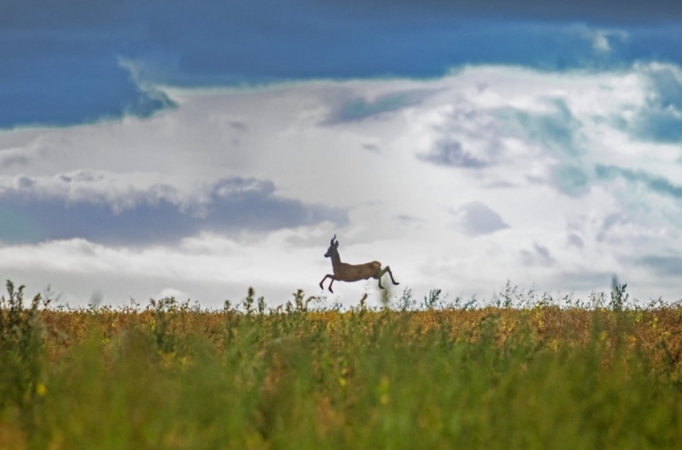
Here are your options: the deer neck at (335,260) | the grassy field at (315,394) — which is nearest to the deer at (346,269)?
the deer neck at (335,260)

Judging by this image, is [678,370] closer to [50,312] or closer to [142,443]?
[142,443]

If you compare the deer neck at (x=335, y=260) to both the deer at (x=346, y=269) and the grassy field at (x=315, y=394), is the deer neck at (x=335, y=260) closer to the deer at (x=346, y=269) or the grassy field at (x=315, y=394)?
the deer at (x=346, y=269)

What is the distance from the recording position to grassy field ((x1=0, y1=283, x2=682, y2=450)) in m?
6.64

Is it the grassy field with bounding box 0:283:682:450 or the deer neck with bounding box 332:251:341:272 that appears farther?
the deer neck with bounding box 332:251:341:272

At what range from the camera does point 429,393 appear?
7734 millimetres

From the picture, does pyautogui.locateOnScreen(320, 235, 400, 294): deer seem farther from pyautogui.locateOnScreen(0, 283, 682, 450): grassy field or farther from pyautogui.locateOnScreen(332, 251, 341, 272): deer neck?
pyautogui.locateOnScreen(0, 283, 682, 450): grassy field

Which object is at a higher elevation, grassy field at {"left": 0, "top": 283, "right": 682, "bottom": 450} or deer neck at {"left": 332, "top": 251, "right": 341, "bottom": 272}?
deer neck at {"left": 332, "top": 251, "right": 341, "bottom": 272}

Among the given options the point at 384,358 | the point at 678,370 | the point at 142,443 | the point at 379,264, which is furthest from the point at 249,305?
the point at 379,264

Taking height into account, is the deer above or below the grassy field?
above

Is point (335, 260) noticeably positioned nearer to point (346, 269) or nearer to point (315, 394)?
point (346, 269)

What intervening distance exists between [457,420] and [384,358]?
1602mm

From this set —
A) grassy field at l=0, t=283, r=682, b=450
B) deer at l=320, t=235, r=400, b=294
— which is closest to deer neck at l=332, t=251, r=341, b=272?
deer at l=320, t=235, r=400, b=294

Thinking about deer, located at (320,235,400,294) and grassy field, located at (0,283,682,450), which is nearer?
grassy field, located at (0,283,682,450)

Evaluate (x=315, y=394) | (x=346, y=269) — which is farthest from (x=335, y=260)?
(x=315, y=394)
